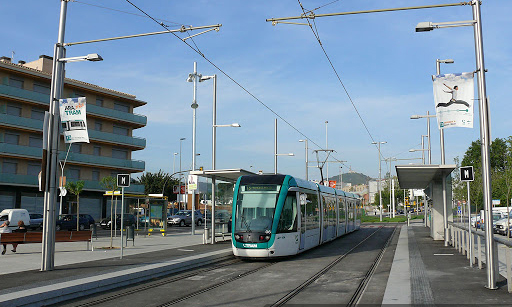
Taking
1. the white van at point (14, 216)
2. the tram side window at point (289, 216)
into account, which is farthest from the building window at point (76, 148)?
the tram side window at point (289, 216)

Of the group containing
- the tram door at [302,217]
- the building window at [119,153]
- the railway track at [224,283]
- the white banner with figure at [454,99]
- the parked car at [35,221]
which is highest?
the building window at [119,153]

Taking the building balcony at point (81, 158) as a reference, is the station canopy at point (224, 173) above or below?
below

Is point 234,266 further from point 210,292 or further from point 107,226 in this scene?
point 107,226

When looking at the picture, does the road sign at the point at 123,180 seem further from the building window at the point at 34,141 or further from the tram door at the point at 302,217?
the building window at the point at 34,141

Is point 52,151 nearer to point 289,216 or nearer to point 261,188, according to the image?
point 261,188

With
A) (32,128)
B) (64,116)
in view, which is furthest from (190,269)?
(32,128)

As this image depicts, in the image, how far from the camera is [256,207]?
54.5 ft

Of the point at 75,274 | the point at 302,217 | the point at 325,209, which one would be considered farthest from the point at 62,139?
the point at 75,274

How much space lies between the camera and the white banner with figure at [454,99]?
1095 centimetres

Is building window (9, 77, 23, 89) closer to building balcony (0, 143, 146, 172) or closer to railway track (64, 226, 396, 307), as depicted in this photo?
building balcony (0, 143, 146, 172)

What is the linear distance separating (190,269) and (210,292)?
4420mm

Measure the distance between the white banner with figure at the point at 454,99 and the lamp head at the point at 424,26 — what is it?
44.4 inches

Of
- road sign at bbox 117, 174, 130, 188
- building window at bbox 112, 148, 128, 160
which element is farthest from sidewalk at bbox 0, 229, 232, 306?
building window at bbox 112, 148, 128, 160

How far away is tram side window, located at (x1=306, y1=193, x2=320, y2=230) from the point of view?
62.3ft
